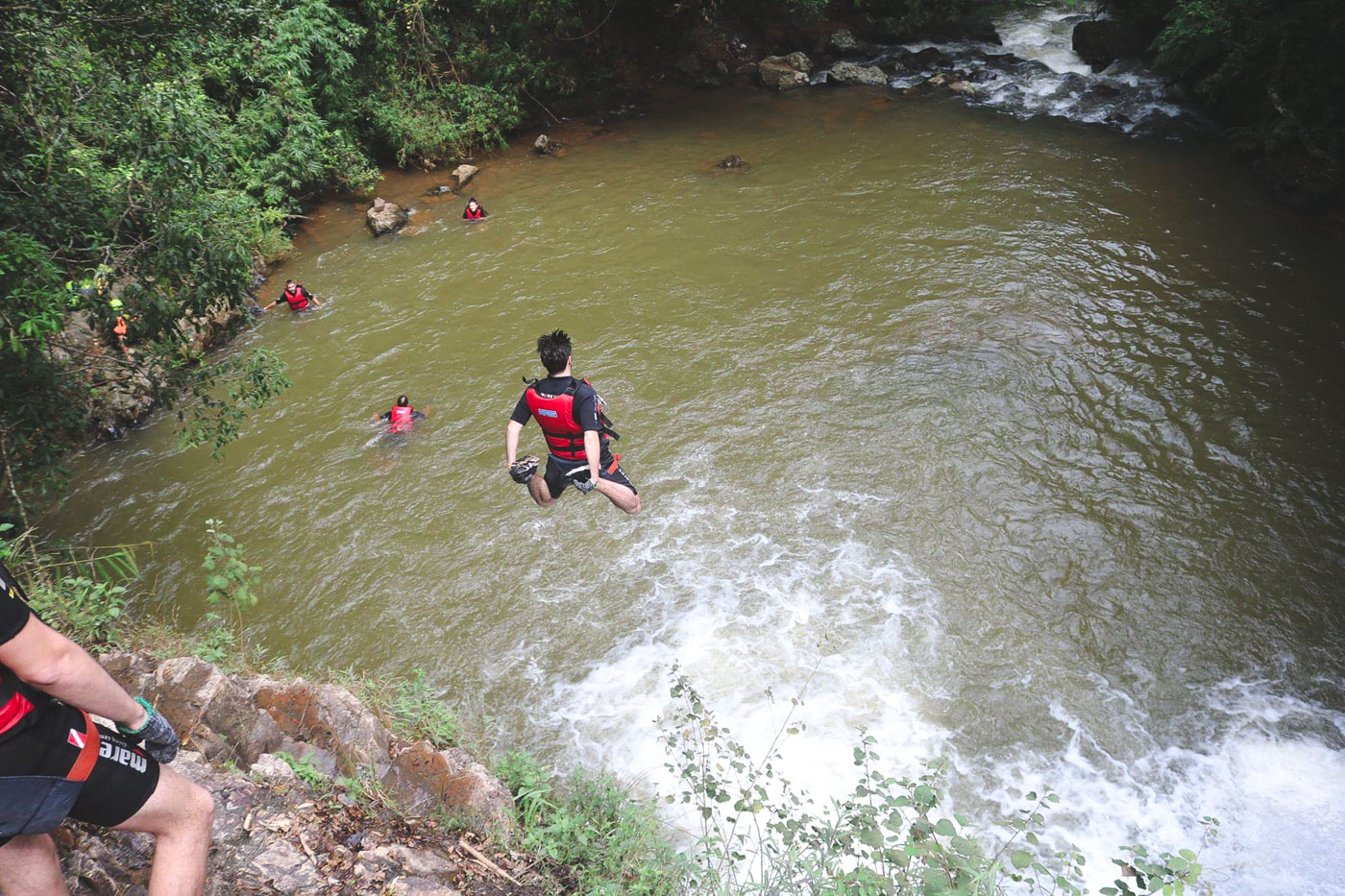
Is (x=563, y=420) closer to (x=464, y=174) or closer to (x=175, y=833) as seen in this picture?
(x=175, y=833)

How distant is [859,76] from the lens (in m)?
20.9

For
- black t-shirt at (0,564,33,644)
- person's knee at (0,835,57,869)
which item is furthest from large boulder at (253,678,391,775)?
black t-shirt at (0,564,33,644)

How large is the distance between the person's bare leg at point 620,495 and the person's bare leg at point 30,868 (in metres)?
4.00

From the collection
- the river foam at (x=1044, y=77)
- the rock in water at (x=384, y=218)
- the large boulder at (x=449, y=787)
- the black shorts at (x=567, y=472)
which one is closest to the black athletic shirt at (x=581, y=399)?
the black shorts at (x=567, y=472)

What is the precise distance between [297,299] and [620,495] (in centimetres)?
937

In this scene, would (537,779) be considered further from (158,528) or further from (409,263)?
(409,263)

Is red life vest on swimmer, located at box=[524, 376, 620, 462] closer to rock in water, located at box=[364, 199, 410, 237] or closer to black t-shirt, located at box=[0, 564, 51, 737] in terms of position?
black t-shirt, located at box=[0, 564, 51, 737]

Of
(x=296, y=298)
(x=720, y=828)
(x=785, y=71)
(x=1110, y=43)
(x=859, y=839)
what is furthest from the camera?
(x=785, y=71)

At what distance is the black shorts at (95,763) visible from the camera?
249 cm

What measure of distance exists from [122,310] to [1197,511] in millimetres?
10542

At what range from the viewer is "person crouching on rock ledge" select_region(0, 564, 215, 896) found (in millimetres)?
2459

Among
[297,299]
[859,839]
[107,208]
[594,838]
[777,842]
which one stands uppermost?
[107,208]

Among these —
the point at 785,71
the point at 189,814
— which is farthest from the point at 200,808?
the point at 785,71

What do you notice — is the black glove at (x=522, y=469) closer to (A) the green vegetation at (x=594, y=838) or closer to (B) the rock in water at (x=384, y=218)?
(A) the green vegetation at (x=594, y=838)
